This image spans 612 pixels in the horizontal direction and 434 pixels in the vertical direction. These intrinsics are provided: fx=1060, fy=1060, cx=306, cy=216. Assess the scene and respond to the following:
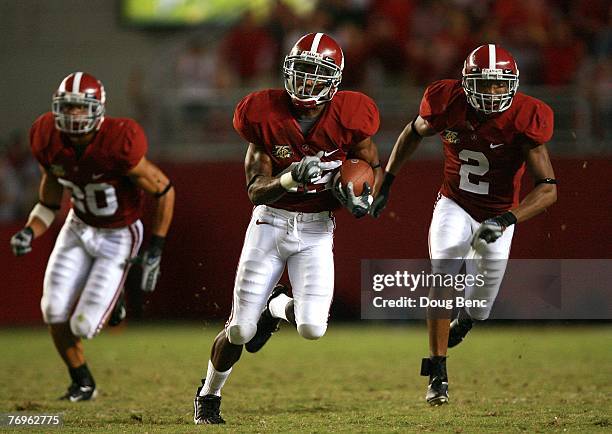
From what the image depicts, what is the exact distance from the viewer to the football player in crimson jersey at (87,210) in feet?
18.0

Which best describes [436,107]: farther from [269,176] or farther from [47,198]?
[47,198]

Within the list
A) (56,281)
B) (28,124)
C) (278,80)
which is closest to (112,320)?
(56,281)

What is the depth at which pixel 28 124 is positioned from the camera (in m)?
11.1

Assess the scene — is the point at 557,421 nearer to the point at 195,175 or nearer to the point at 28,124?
the point at 195,175

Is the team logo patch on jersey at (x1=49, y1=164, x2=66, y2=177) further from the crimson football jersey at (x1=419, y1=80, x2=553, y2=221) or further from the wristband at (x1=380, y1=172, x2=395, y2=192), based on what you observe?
the crimson football jersey at (x1=419, y1=80, x2=553, y2=221)

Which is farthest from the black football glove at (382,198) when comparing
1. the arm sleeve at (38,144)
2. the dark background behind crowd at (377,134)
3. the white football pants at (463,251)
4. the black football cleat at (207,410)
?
the dark background behind crowd at (377,134)

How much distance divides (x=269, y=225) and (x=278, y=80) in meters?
5.28

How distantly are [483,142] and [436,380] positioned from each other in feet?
3.87

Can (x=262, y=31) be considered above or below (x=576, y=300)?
above

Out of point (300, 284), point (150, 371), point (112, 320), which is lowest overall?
point (150, 371)

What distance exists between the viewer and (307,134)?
15.2 ft

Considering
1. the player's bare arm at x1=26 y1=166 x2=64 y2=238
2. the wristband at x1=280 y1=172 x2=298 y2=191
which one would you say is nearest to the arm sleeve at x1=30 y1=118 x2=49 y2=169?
the player's bare arm at x1=26 y1=166 x2=64 y2=238

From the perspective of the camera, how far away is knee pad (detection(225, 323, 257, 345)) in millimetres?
4531

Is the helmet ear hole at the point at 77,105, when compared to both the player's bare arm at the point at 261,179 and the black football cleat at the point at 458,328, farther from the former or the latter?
the black football cleat at the point at 458,328
